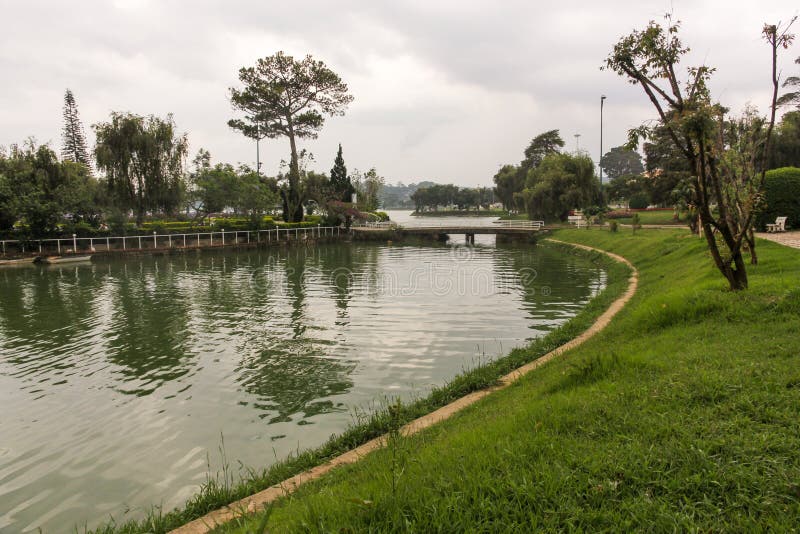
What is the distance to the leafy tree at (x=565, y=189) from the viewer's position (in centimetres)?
4947

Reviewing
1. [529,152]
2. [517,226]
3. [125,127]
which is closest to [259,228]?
[125,127]

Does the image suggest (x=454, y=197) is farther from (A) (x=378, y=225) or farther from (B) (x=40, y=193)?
(B) (x=40, y=193)

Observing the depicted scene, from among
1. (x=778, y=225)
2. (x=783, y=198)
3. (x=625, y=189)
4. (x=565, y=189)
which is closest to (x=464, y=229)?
(x=565, y=189)

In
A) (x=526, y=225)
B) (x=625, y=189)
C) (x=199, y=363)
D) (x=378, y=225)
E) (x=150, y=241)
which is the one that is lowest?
(x=199, y=363)

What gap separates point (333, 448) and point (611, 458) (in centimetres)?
357

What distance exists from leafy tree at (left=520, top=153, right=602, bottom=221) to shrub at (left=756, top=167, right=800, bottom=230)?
27.6 meters

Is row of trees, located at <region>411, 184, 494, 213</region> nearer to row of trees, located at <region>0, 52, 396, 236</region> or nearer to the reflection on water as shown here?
row of trees, located at <region>0, 52, 396, 236</region>

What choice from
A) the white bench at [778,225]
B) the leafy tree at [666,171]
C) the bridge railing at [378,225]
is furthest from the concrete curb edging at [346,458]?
the bridge railing at [378,225]

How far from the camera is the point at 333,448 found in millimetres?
6246

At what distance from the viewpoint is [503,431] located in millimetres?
4770

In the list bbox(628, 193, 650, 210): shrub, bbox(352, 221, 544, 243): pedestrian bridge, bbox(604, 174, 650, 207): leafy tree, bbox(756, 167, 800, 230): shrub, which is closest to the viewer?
bbox(756, 167, 800, 230): shrub

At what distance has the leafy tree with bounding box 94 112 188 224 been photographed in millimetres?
39406

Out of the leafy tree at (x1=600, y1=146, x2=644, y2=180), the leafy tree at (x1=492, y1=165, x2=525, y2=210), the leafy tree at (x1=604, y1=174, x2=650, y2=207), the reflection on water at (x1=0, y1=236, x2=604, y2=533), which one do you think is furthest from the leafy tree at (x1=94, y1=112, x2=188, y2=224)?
the leafy tree at (x1=600, y1=146, x2=644, y2=180)

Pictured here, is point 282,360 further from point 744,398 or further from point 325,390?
point 744,398
